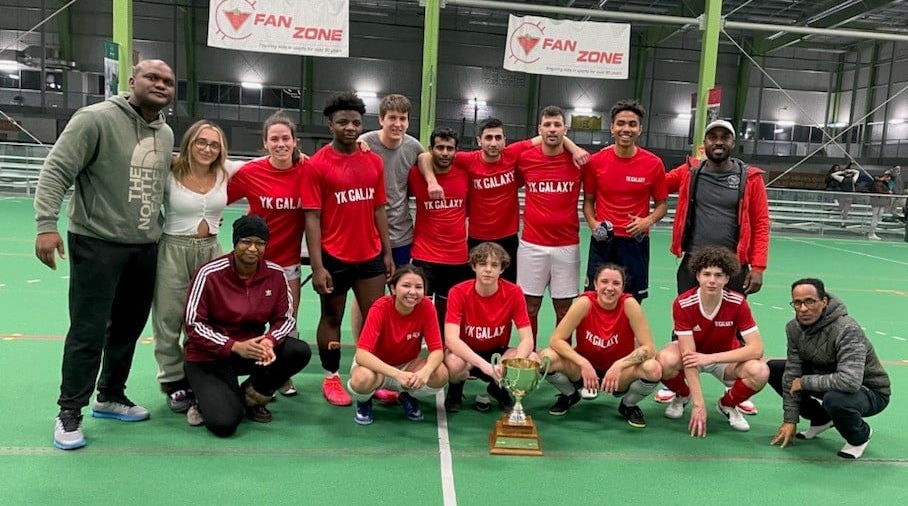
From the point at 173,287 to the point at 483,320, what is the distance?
1.79 metres

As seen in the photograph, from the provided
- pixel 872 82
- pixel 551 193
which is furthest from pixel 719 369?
pixel 872 82

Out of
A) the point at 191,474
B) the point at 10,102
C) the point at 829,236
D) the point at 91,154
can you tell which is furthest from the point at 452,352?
the point at 10,102

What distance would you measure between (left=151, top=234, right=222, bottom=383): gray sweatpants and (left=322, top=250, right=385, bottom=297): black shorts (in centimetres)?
71

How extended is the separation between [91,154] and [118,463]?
1.51 metres

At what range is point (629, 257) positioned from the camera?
467 cm

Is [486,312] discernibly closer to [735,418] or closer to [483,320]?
[483,320]

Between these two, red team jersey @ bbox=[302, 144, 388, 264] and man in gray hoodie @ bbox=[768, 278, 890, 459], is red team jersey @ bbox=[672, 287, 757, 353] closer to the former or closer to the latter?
man in gray hoodie @ bbox=[768, 278, 890, 459]

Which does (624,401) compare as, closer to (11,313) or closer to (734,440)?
(734,440)

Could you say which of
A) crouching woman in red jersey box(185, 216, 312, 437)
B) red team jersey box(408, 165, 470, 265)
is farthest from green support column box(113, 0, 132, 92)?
crouching woman in red jersey box(185, 216, 312, 437)

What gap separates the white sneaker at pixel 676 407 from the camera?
4.27 metres

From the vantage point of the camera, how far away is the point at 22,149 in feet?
50.5

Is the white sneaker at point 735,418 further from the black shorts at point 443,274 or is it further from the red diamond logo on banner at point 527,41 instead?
the red diamond logo on banner at point 527,41

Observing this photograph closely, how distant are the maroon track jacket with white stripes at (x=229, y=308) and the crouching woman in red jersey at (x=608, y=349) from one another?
1.59 m

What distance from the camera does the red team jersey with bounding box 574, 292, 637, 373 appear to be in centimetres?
411
